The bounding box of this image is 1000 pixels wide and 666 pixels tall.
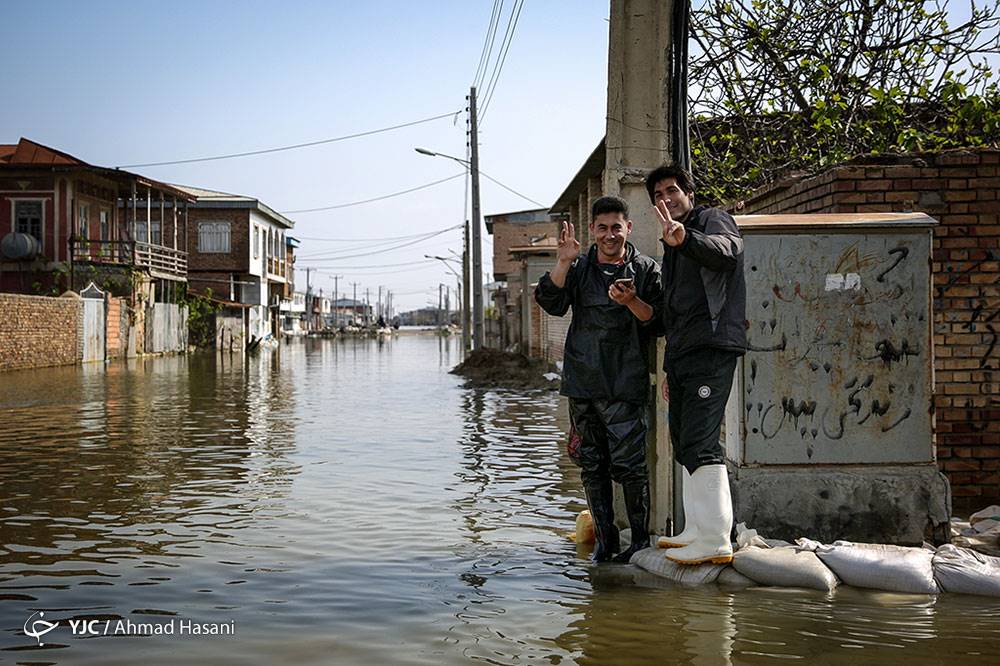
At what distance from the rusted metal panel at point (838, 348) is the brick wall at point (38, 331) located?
74.5 feet

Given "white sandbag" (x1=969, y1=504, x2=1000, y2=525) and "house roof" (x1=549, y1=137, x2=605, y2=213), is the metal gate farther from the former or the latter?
"white sandbag" (x1=969, y1=504, x2=1000, y2=525)

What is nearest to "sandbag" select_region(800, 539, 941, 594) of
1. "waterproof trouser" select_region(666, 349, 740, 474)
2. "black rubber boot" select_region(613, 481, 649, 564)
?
"waterproof trouser" select_region(666, 349, 740, 474)

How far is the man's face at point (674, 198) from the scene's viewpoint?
5.12m

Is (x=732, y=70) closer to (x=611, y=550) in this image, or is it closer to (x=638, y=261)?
(x=638, y=261)

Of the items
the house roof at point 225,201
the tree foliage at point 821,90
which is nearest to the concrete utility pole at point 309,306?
the house roof at point 225,201

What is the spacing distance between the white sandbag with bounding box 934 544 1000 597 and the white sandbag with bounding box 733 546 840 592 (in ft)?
1.60

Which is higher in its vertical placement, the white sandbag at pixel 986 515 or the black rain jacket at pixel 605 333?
the black rain jacket at pixel 605 333

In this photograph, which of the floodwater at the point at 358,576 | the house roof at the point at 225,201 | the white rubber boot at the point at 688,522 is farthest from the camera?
the house roof at the point at 225,201

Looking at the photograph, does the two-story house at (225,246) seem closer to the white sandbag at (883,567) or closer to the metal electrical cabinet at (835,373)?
the metal electrical cabinet at (835,373)

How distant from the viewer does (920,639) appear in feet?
13.2

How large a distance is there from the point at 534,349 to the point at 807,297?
83.7ft

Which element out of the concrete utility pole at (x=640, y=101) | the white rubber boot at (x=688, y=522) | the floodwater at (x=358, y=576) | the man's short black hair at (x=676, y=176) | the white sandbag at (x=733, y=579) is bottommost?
the floodwater at (x=358, y=576)

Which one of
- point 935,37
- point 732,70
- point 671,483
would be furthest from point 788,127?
point 671,483

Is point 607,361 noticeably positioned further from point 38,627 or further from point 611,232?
point 38,627
